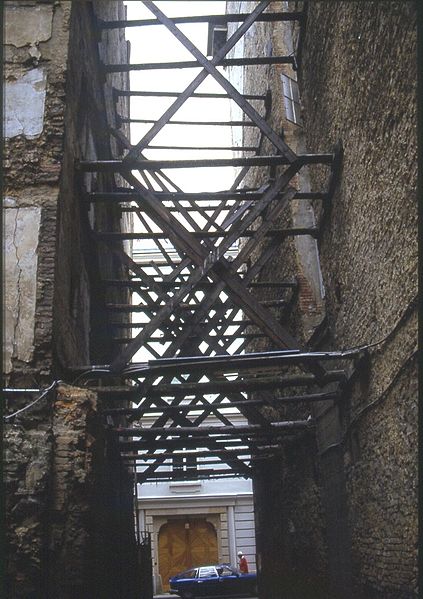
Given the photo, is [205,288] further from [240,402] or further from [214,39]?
[214,39]

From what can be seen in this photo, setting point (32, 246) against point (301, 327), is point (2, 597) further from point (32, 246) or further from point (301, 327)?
point (301, 327)

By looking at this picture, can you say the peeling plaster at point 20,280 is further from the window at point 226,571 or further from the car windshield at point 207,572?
the window at point 226,571

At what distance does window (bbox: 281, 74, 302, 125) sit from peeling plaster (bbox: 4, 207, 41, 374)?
7.05m

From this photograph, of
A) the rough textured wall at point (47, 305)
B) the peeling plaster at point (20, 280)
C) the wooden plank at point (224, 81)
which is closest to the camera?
the rough textured wall at point (47, 305)

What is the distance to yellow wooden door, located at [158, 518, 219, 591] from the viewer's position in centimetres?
2108

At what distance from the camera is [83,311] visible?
673 centimetres

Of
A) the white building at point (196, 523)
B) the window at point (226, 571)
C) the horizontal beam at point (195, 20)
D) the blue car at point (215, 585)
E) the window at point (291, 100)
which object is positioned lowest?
the blue car at point (215, 585)

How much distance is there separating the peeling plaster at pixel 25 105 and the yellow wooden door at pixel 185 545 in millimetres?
18500

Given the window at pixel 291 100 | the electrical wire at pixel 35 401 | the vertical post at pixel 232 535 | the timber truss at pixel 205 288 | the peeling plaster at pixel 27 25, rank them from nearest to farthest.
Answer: the electrical wire at pixel 35 401
the peeling plaster at pixel 27 25
the timber truss at pixel 205 288
the window at pixel 291 100
the vertical post at pixel 232 535

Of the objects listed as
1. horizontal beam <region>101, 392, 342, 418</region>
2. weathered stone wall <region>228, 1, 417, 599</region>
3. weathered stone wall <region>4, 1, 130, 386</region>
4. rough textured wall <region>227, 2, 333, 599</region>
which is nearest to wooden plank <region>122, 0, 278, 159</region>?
weathered stone wall <region>4, 1, 130, 386</region>

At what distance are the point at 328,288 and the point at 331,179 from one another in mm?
1364

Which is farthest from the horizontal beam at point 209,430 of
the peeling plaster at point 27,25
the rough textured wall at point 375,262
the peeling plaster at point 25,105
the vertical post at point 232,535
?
the vertical post at point 232,535

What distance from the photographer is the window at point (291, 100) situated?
11086 mm

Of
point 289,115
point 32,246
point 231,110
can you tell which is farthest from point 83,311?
point 231,110
